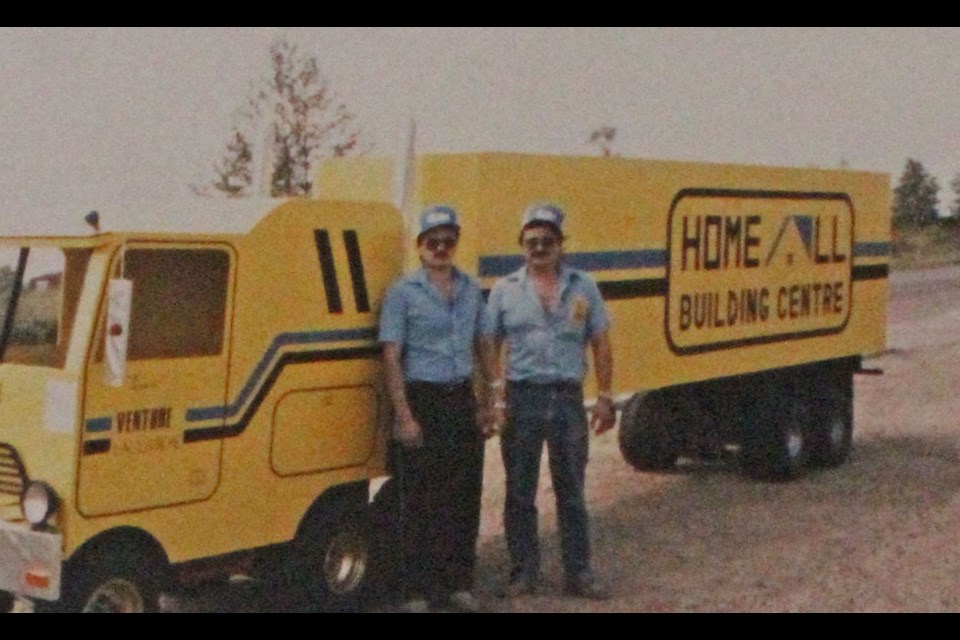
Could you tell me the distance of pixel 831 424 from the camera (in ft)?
43.2

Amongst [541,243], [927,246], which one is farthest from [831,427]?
[927,246]

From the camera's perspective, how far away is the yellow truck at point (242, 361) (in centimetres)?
654

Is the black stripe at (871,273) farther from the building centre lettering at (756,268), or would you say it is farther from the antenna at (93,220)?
the antenna at (93,220)

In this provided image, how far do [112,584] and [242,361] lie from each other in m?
1.21

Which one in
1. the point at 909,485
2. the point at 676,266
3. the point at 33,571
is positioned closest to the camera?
the point at 33,571

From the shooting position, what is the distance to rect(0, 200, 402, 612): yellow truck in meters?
6.51

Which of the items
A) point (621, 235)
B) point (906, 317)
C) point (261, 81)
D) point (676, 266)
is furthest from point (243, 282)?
point (906, 317)

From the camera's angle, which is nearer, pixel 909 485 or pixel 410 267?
pixel 410 267

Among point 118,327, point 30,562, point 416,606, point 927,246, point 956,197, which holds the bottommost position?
point 416,606

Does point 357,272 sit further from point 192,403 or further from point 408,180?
point 192,403

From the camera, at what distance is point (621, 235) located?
391 inches

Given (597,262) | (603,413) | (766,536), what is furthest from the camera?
(766,536)

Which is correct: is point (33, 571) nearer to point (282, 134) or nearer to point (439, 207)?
A: point (439, 207)
